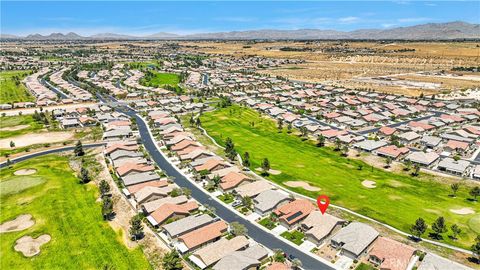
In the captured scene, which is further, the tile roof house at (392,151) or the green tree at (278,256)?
the tile roof house at (392,151)

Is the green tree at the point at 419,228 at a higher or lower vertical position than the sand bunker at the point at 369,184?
higher

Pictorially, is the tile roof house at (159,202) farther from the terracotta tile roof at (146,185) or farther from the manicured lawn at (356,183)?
the manicured lawn at (356,183)

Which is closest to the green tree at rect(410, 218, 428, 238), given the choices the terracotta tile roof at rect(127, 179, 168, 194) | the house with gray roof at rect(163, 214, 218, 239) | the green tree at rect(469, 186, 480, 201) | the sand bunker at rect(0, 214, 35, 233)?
the green tree at rect(469, 186, 480, 201)

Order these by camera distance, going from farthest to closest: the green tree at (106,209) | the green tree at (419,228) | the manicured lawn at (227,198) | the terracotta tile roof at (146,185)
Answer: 1. the terracotta tile roof at (146,185)
2. the manicured lawn at (227,198)
3. the green tree at (106,209)
4. the green tree at (419,228)

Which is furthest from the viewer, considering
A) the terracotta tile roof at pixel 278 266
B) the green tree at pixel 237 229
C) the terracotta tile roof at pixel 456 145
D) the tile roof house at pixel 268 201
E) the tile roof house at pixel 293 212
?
the terracotta tile roof at pixel 456 145

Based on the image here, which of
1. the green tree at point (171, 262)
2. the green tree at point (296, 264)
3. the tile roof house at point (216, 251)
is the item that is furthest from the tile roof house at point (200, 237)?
the green tree at point (296, 264)

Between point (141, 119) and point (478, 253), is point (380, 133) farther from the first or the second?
point (141, 119)

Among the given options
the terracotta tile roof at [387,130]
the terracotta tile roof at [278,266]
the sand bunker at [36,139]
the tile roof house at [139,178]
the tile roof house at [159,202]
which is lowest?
the terracotta tile roof at [278,266]
